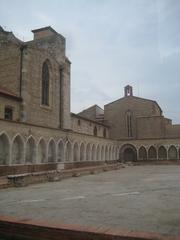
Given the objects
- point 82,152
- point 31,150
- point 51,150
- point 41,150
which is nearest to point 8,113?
point 41,150

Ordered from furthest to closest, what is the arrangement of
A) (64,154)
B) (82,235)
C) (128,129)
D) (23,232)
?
(128,129) < (64,154) < (23,232) < (82,235)

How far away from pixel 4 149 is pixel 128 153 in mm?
28398

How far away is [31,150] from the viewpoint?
2064 centimetres

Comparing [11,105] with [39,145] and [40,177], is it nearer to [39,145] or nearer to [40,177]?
[39,145]

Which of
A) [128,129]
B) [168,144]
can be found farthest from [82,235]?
[128,129]

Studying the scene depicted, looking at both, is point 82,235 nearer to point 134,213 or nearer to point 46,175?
point 134,213

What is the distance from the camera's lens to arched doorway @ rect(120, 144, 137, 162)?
43572 millimetres

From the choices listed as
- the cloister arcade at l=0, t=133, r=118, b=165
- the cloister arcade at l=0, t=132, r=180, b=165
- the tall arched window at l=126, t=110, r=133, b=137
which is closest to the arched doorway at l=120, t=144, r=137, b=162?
the cloister arcade at l=0, t=132, r=180, b=165

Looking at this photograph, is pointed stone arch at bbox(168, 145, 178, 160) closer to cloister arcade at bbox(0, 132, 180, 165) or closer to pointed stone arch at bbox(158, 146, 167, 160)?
cloister arcade at bbox(0, 132, 180, 165)

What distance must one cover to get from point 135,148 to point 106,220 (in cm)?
3736

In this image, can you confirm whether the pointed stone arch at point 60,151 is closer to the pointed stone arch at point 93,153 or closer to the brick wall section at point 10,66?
the brick wall section at point 10,66

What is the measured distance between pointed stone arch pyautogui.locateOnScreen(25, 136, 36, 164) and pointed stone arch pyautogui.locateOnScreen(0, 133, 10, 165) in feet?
7.61

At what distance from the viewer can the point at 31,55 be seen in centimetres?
2573

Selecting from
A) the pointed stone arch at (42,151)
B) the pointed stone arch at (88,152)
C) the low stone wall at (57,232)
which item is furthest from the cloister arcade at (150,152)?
the low stone wall at (57,232)
